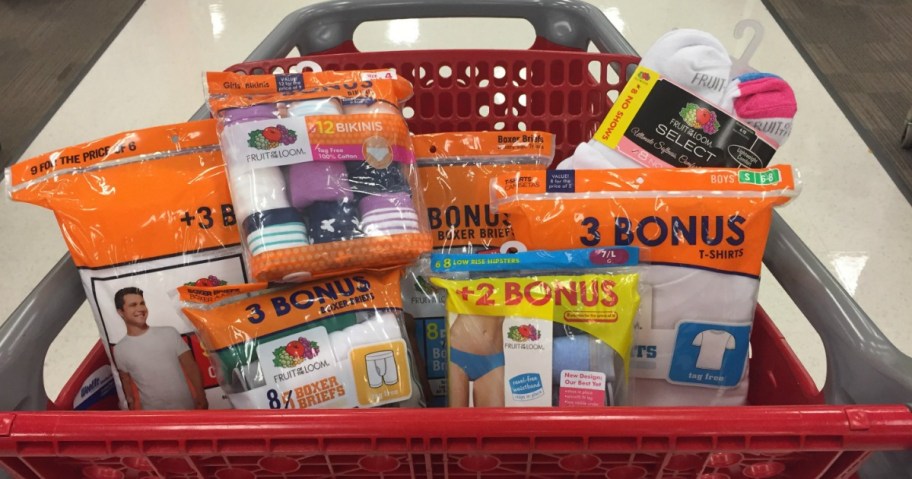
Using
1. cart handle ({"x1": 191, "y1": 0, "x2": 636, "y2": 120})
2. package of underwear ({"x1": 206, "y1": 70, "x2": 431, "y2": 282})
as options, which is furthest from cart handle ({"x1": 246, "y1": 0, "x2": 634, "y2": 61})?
package of underwear ({"x1": 206, "y1": 70, "x2": 431, "y2": 282})

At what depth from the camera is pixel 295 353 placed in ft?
2.59

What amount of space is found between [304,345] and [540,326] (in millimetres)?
242

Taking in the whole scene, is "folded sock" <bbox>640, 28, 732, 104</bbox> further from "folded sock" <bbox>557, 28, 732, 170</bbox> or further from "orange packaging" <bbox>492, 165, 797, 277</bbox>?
"orange packaging" <bbox>492, 165, 797, 277</bbox>

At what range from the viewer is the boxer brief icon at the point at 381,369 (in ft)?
2.60

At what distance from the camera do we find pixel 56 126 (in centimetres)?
225

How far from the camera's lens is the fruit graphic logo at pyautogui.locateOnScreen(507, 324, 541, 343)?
2.56ft

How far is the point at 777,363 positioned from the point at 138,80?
217 cm

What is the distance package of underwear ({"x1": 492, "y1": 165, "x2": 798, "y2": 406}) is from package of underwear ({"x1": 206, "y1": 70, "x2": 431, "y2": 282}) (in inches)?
6.2

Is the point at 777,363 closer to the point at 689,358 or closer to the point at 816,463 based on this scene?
the point at 689,358

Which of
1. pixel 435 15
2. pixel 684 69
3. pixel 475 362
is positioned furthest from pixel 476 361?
pixel 435 15

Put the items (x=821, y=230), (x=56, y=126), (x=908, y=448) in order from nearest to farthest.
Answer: (x=908, y=448), (x=821, y=230), (x=56, y=126)

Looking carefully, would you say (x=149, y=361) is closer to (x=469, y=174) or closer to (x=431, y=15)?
(x=469, y=174)

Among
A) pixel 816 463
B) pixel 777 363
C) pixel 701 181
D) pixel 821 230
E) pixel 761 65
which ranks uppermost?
pixel 701 181

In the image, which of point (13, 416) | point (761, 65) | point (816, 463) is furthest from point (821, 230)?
point (13, 416)
